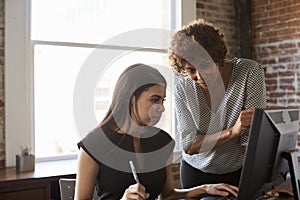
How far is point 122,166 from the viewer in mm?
1843

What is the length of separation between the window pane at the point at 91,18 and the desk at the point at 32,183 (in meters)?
1.09

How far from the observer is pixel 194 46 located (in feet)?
6.63

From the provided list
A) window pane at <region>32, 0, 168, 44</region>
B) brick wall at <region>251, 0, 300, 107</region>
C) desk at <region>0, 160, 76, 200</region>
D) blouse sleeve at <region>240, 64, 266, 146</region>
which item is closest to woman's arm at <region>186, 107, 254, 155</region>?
blouse sleeve at <region>240, 64, 266, 146</region>

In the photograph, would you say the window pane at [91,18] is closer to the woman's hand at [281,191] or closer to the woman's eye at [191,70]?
the woman's eye at [191,70]

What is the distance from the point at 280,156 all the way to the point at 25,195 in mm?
1697

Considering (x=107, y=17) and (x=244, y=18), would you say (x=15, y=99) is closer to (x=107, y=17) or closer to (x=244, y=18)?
(x=107, y=17)

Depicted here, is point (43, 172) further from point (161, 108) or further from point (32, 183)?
point (161, 108)

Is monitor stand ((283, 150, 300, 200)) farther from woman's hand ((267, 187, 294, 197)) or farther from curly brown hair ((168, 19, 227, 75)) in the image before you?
curly brown hair ((168, 19, 227, 75))

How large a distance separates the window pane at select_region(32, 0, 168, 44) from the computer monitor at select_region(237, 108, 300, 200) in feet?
7.51

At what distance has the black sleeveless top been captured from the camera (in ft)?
5.89

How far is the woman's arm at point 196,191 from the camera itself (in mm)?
1834

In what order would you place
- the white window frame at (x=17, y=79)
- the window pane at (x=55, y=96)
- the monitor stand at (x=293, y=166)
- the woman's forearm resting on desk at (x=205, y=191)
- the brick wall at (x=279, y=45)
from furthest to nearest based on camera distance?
the brick wall at (x=279, y=45) < the window pane at (x=55, y=96) < the white window frame at (x=17, y=79) < the woman's forearm resting on desk at (x=205, y=191) < the monitor stand at (x=293, y=166)

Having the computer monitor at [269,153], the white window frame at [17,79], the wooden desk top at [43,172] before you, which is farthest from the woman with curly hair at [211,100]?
the white window frame at [17,79]

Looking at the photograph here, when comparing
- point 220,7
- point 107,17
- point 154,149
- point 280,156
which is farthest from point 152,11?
point 280,156
